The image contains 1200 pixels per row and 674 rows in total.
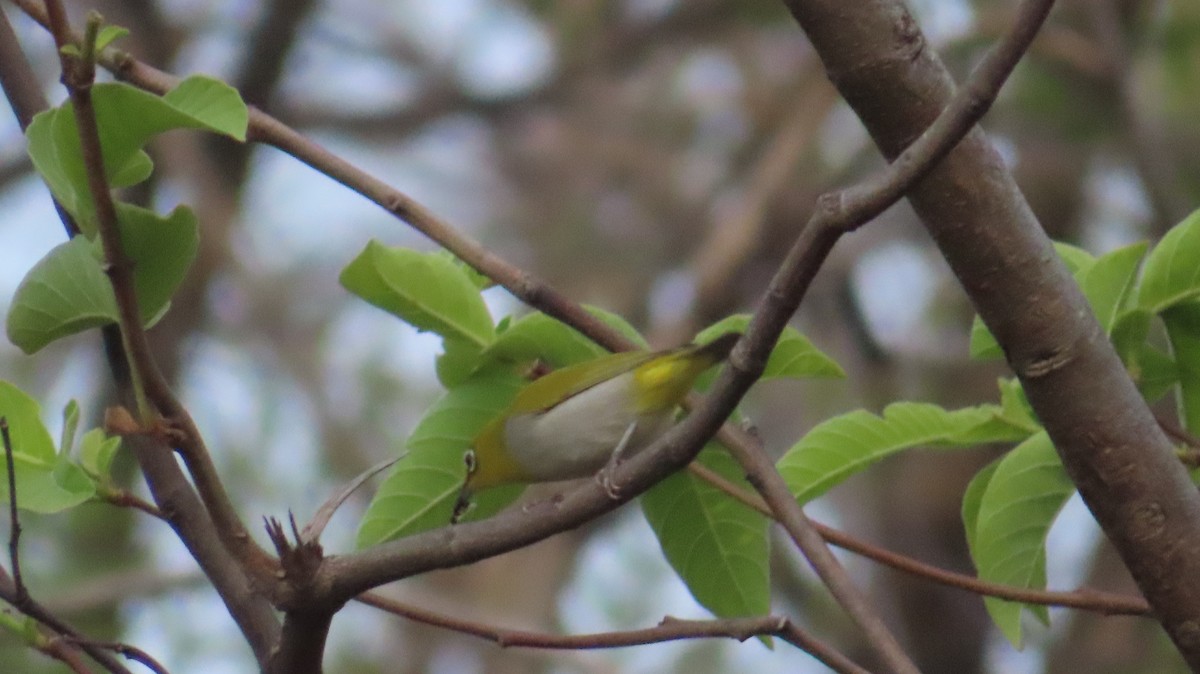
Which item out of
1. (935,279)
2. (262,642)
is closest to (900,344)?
(935,279)

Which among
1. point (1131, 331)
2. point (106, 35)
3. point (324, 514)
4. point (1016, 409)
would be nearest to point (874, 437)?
point (1016, 409)

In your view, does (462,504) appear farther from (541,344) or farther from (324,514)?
(324,514)

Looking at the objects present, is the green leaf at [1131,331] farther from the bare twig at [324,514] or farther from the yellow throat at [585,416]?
the bare twig at [324,514]

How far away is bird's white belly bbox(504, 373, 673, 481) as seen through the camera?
167cm

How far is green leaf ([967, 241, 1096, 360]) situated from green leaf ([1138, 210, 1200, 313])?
6 centimetres

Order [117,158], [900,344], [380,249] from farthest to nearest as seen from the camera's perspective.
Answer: [900,344], [380,249], [117,158]

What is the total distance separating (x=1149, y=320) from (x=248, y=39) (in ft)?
16.4

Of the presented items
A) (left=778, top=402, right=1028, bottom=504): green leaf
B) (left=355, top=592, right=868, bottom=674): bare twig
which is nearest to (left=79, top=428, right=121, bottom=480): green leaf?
(left=355, top=592, right=868, bottom=674): bare twig

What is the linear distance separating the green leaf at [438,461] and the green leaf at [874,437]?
1.06 ft

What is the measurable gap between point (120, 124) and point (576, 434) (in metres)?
0.83

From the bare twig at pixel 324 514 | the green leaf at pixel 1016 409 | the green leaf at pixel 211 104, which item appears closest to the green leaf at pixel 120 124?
the green leaf at pixel 211 104

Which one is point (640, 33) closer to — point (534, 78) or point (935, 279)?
point (534, 78)

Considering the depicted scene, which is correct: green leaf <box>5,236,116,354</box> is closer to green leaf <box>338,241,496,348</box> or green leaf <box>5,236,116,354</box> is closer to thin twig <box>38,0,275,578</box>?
thin twig <box>38,0,275,578</box>

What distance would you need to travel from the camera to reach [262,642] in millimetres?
1149
